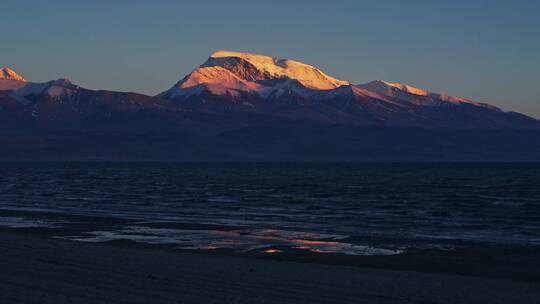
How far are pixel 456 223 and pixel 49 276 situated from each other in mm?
25438

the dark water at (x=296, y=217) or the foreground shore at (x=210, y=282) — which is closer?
the foreground shore at (x=210, y=282)

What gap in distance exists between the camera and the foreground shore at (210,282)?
15008 mm

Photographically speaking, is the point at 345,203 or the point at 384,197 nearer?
the point at 345,203

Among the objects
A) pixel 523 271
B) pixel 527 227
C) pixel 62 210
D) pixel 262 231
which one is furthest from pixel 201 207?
pixel 523 271

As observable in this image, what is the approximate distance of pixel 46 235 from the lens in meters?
31.0

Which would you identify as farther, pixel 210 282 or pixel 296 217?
pixel 296 217

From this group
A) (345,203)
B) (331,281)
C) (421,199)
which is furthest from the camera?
(421,199)

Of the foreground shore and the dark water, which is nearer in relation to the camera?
the foreground shore

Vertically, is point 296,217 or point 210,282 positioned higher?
point 210,282

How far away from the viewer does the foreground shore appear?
15.0m

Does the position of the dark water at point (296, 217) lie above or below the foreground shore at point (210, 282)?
below

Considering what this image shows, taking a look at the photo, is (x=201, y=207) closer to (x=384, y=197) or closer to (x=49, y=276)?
(x=384, y=197)

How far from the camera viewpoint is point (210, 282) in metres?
17.1

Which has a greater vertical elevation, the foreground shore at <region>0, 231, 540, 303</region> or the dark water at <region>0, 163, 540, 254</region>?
the foreground shore at <region>0, 231, 540, 303</region>
